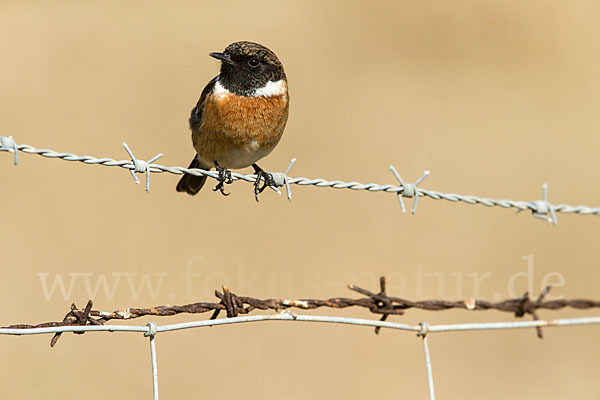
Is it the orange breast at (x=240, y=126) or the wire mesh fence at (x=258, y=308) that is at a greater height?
the orange breast at (x=240, y=126)

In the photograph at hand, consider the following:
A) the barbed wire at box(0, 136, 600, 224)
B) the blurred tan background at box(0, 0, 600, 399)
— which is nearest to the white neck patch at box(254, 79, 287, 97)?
the barbed wire at box(0, 136, 600, 224)

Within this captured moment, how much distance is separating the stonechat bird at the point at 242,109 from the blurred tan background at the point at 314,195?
2333 millimetres

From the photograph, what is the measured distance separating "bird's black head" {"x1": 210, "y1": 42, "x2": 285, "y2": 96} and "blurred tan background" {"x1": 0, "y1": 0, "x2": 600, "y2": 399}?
2.70 metres

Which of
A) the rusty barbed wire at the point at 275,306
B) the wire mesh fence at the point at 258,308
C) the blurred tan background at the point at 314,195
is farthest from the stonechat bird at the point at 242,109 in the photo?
the blurred tan background at the point at 314,195

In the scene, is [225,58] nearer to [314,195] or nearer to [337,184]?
[337,184]

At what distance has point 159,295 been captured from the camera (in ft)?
25.9

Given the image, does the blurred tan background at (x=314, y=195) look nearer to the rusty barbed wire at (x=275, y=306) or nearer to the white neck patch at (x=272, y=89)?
the white neck patch at (x=272, y=89)

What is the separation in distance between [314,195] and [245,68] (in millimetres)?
4333

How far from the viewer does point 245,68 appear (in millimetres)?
5523

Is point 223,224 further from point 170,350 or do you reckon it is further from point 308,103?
point 308,103

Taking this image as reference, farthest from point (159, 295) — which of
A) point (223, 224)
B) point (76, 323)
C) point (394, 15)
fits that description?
point (394, 15)

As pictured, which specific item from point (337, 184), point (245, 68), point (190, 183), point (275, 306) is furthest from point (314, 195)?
point (275, 306)

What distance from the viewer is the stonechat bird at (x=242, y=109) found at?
541 cm

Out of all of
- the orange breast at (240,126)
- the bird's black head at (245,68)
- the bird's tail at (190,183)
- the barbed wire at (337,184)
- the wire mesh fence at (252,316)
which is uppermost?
the bird's black head at (245,68)
